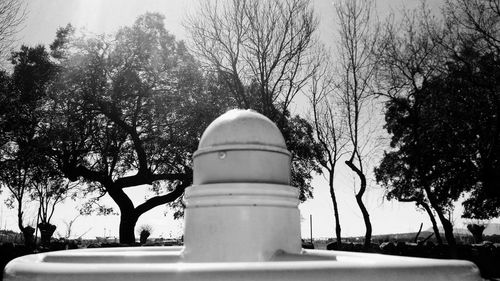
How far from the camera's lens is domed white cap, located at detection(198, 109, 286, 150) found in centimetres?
386

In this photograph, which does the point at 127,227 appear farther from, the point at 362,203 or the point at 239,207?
the point at 239,207

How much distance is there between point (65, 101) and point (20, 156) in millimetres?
3275

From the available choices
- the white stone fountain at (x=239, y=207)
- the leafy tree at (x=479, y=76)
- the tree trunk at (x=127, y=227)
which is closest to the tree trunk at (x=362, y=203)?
the leafy tree at (x=479, y=76)

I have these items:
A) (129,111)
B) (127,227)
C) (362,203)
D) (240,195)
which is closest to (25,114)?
(129,111)

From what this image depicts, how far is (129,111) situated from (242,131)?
1747 centimetres

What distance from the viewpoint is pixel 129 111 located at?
20.2m

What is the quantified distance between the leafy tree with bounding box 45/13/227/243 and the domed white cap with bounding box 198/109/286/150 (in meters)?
14.2

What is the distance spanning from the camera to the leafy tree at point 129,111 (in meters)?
18.7

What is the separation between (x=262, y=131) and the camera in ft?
12.9

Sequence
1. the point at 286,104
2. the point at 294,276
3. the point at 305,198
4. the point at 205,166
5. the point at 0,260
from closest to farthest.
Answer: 1. the point at 294,276
2. the point at 205,166
3. the point at 0,260
4. the point at 286,104
5. the point at 305,198

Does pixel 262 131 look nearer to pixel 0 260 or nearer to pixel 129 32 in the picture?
pixel 0 260

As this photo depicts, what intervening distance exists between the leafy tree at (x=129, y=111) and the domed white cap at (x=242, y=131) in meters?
14.2

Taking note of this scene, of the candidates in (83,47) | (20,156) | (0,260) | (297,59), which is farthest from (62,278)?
(83,47)

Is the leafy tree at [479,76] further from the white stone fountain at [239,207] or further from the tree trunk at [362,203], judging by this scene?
the white stone fountain at [239,207]
